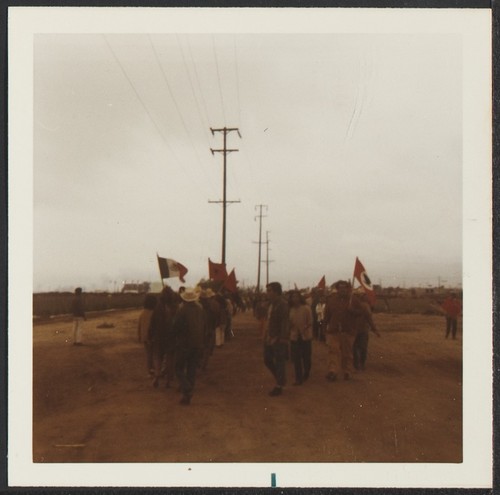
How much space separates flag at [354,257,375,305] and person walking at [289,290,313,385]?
0.69 m

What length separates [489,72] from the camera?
17.6ft

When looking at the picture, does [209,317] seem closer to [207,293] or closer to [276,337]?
[207,293]

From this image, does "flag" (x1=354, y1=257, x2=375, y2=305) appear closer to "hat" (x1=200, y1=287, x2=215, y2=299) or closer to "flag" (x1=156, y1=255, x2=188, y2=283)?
"flag" (x1=156, y1=255, x2=188, y2=283)

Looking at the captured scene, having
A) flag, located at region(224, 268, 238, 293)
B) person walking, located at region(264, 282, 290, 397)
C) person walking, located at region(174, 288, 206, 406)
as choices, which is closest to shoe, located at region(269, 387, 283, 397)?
person walking, located at region(264, 282, 290, 397)

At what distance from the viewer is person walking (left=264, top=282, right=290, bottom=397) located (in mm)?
6164

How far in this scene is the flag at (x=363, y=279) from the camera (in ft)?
19.7

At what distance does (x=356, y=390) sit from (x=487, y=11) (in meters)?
3.59

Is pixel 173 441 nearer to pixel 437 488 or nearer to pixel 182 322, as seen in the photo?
pixel 182 322

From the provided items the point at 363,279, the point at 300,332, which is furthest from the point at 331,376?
the point at 363,279

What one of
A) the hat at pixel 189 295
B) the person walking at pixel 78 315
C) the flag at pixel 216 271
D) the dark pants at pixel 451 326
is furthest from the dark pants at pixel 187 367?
the dark pants at pixel 451 326

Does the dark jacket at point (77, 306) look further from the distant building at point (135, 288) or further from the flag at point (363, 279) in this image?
the flag at point (363, 279)

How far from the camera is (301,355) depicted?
6773 millimetres

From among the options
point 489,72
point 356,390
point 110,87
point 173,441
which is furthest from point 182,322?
point 489,72

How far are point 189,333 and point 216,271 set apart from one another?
2.46 feet
